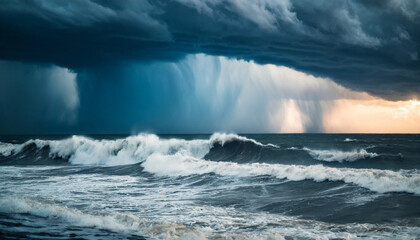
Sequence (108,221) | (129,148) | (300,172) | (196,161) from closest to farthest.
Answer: (108,221) < (300,172) < (196,161) < (129,148)

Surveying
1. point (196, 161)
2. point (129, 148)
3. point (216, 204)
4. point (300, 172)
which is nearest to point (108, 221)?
point (216, 204)

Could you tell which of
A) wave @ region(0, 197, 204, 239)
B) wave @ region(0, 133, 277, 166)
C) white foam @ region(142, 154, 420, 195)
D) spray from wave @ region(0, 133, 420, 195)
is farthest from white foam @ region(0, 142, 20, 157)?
wave @ region(0, 197, 204, 239)

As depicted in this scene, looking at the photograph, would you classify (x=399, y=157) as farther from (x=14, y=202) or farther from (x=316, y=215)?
(x=14, y=202)

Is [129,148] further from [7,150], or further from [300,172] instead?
[300,172]

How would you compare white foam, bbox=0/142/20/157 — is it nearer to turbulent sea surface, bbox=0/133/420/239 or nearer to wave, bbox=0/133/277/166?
wave, bbox=0/133/277/166

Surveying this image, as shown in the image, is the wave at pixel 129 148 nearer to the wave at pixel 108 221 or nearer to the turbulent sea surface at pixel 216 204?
the turbulent sea surface at pixel 216 204

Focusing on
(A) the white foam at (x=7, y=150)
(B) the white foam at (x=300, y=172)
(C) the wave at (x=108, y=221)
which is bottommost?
(A) the white foam at (x=7, y=150)

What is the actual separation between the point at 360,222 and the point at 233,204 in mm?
4634

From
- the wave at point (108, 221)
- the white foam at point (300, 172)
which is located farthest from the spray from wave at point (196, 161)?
the wave at point (108, 221)

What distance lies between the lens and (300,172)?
1789 cm

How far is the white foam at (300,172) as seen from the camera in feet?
45.0

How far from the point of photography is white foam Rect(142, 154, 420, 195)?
45.0 feet

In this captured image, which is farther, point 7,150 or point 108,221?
point 7,150

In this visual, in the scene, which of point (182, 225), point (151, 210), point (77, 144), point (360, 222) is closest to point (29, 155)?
point (77, 144)
